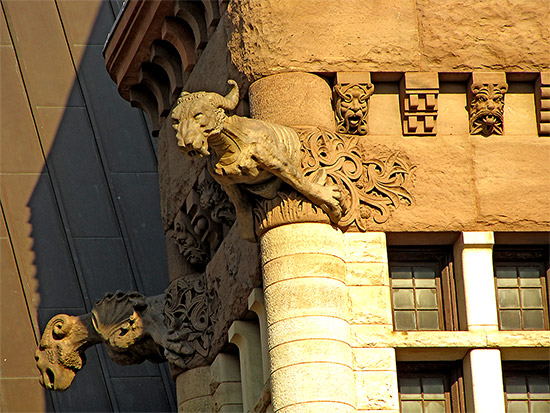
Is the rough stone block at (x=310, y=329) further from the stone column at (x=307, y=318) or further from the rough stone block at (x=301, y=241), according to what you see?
the rough stone block at (x=301, y=241)

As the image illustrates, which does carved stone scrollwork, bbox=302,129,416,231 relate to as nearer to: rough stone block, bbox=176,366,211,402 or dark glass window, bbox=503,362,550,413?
dark glass window, bbox=503,362,550,413

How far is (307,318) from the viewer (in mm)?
14344

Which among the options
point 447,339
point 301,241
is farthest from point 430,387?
point 301,241

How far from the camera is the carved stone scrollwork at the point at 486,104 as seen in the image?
15414 millimetres

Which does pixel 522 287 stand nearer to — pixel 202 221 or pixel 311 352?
pixel 311 352

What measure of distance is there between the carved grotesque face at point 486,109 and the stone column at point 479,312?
978mm

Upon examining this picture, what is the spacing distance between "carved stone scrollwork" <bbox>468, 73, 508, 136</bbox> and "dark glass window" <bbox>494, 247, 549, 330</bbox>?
1069 mm

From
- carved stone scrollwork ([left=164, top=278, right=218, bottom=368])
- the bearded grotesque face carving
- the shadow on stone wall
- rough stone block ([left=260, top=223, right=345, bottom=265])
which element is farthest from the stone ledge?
the shadow on stone wall

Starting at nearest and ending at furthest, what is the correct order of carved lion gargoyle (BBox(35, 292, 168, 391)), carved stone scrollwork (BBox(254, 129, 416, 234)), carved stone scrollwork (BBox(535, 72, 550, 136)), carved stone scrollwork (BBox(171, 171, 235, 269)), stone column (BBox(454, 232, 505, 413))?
1. stone column (BBox(454, 232, 505, 413))
2. carved stone scrollwork (BBox(254, 129, 416, 234))
3. carved stone scrollwork (BBox(535, 72, 550, 136))
4. carved stone scrollwork (BBox(171, 171, 235, 269))
5. carved lion gargoyle (BBox(35, 292, 168, 391))

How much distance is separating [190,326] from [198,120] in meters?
3.48

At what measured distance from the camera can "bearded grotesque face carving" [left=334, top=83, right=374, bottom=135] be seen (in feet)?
49.9

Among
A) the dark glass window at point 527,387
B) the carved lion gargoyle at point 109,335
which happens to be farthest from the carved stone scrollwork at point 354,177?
the carved lion gargoyle at point 109,335

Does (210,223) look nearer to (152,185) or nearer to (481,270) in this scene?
(481,270)

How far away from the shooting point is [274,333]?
1447cm
